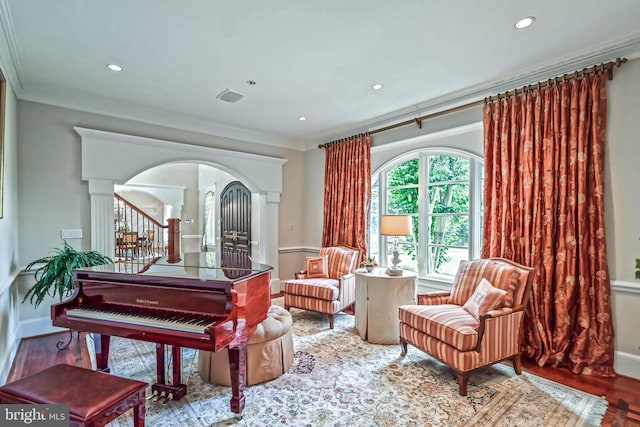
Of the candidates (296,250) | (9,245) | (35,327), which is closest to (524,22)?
(296,250)

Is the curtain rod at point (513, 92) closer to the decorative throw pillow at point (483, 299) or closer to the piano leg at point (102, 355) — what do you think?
the decorative throw pillow at point (483, 299)

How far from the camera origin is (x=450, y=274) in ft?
13.4

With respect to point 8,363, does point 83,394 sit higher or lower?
higher

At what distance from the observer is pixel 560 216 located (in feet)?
9.51

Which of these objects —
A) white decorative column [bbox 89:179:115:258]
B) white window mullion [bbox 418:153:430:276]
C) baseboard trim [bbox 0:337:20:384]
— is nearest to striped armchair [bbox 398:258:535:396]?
white window mullion [bbox 418:153:430:276]

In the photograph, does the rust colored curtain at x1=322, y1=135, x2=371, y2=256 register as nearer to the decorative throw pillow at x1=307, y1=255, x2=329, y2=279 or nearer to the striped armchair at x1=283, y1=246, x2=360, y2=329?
the striped armchair at x1=283, y1=246, x2=360, y2=329

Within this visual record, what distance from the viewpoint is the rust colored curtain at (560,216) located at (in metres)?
2.74

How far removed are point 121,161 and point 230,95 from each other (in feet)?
5.44

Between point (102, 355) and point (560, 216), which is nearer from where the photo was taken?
point (102, 355)

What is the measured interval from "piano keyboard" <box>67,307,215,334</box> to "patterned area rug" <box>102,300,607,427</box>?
742 mm

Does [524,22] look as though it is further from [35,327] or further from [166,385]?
[35,327]

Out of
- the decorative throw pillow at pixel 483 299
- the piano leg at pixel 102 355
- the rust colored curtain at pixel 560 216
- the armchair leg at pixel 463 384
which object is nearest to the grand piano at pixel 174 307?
the piano leg at pixel 102 355

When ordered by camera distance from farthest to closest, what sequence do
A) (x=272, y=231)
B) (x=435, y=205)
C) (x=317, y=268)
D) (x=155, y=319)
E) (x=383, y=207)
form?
(x=272, y=231), (x=383, y=207), (x=317, y=268), (x=435, y=205), (x=155, y=319)

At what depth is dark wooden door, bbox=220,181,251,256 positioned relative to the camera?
641cm
